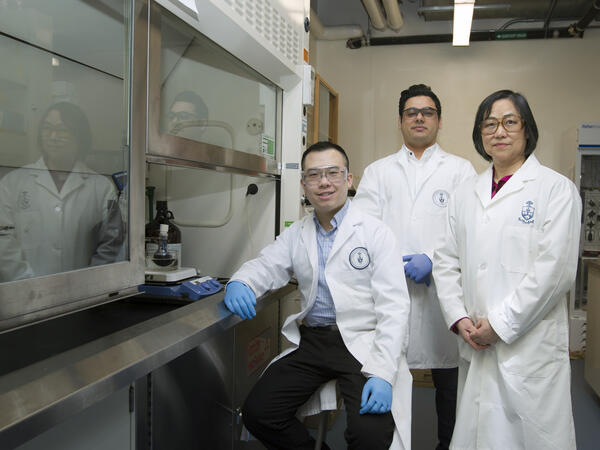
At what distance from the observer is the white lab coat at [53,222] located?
43.3 inches

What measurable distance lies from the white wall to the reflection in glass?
3.35 meters

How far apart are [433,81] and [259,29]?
2.85m

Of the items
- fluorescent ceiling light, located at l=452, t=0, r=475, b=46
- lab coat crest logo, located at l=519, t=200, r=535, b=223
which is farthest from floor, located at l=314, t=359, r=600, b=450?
fluorescent ceiling light, located at l=452, t=0, r=475, b=46

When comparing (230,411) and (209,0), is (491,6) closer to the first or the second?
(209,0)

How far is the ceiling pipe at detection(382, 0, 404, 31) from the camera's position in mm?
3600

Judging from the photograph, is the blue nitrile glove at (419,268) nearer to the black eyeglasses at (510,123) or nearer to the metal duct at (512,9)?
the black eyeglasses at (510,123)

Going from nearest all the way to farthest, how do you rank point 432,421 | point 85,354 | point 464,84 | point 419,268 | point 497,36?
point 85,354 → point 419,268 → point 432,421 → point 497,36 → point 464,84

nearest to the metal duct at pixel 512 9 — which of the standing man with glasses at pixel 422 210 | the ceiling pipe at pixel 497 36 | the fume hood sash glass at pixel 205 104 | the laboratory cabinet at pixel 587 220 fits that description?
the ceiling pipe at pixel 497 36

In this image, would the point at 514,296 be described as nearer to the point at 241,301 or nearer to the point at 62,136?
the point at 241,301

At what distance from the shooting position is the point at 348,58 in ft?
14.4

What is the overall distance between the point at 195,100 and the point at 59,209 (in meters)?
0.75

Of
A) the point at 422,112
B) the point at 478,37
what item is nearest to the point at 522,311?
the point at 422,112

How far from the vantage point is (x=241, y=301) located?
4.80 ft

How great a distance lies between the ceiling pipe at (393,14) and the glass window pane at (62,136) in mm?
2867
